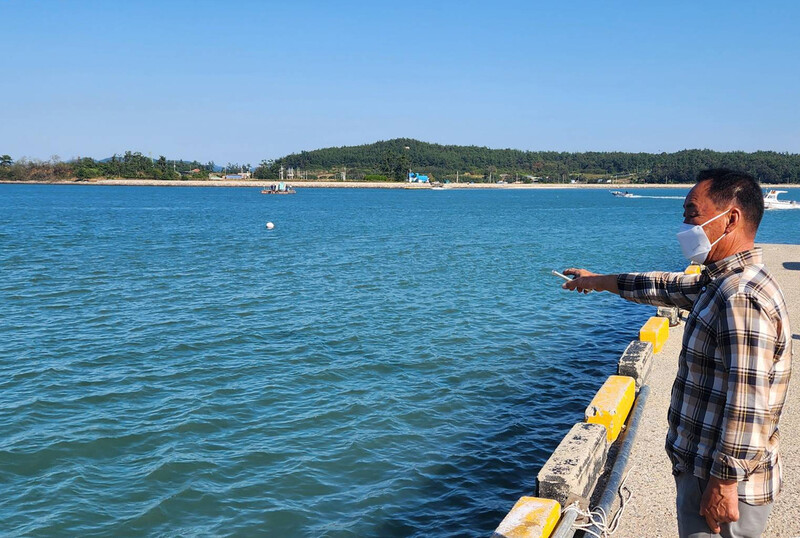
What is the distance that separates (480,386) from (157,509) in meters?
6.35

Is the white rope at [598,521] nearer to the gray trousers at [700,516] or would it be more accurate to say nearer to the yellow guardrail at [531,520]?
the yellow guardrail at [531,520]

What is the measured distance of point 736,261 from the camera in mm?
3191

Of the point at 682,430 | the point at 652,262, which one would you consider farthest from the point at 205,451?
the point at 652,262

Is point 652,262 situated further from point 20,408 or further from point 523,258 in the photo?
point 20,408

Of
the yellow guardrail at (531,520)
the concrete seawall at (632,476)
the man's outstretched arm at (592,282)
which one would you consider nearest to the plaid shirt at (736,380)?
the man's outstretched arm at (592,282)

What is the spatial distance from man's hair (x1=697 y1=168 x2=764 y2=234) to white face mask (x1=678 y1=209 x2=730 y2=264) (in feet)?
0.25

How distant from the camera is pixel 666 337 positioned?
41.3ft

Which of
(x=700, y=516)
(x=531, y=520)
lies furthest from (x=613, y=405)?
(x=700, y=516)

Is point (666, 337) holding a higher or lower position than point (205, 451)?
higher

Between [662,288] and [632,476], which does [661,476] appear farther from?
[662,288]

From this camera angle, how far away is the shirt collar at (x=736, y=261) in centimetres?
316

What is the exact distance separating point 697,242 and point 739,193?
12.6 inches

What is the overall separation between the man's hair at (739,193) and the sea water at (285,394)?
538 centimetres

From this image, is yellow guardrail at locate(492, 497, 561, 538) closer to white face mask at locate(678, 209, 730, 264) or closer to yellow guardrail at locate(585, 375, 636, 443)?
yellow guardrail at locate(585, 375, 636, 443)
